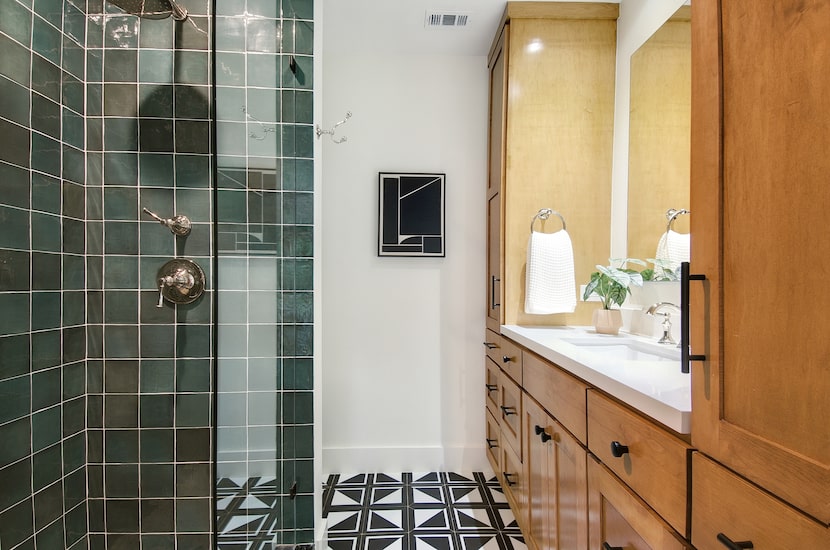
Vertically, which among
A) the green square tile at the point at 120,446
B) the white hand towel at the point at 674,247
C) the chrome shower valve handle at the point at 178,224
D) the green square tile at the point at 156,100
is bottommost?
the green square tile at the point at 120,446

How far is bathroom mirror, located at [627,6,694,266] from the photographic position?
5.12ft

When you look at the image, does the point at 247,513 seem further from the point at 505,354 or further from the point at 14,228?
the point at 505,354

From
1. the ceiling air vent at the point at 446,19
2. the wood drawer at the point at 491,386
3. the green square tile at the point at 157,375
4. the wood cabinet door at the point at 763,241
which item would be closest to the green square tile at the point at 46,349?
the green square tile at the point at 157,375

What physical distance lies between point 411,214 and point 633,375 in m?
1.70

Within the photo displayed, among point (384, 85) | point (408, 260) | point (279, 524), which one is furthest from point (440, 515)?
point (384, 85)

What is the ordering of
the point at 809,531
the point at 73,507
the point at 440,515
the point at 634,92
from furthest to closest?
1. the point at 440,515
2. the point at 634,92
3. the point at 73,507
4. the point at 809,531

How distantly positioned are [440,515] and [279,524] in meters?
0.91

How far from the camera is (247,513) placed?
113 centimetres

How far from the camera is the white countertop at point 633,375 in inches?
30.3

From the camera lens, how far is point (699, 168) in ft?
2.29

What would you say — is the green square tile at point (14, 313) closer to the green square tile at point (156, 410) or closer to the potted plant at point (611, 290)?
the green square tile at point (156, 410)

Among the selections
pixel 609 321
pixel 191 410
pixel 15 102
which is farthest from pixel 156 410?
pixel 609 321

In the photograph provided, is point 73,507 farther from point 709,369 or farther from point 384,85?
point 384,85

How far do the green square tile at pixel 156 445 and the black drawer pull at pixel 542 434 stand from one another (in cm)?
123
